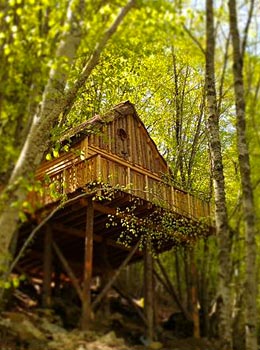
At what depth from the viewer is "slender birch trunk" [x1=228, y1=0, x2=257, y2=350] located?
21.7ft

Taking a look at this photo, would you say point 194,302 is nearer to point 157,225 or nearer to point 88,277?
point 157,225

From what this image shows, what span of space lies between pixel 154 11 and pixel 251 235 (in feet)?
11.6

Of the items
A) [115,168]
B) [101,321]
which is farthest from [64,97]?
[101,321]

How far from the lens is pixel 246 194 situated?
7.18m

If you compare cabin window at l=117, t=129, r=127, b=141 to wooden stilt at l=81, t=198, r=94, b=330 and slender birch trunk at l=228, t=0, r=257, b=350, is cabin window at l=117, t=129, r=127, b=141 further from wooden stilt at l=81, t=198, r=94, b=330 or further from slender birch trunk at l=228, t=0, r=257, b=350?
slender birch trunk at l=228, t=0, r=257, b=350

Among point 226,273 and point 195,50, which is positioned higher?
point 195,50

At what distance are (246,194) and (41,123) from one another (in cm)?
333

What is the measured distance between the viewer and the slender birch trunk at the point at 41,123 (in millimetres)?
5473

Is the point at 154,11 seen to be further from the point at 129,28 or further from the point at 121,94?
the point at 121,94

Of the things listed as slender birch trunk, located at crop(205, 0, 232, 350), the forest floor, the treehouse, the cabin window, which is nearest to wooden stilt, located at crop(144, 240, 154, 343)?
the treehouse

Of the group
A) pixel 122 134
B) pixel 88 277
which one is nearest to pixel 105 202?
pixel 88 277

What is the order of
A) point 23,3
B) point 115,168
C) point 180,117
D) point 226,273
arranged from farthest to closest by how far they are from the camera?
point 180,117 < point 115,168 < point 226,273 < point 23,3

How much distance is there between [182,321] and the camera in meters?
19.0

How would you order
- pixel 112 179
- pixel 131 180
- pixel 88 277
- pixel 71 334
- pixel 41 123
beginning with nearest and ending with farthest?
pixel 41 123
pixel 71 334
pixel 88 277
pixel 112 179
pixel 131 180
